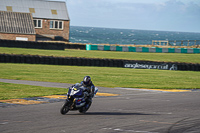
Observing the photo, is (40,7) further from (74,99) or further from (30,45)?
(74,99)

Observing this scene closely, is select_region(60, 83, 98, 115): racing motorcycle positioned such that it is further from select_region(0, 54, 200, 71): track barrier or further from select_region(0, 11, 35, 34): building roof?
select_region(0, 11, 35, 34): building roof

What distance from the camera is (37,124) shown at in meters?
8.77

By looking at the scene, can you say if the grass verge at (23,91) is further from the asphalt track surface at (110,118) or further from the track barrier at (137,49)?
the track barrier at (137,49)

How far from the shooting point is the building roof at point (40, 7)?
6881 cm

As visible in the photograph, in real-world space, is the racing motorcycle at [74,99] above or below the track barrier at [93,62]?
below

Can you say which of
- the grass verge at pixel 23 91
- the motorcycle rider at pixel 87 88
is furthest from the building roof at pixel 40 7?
the motorcycle rider at pixel 87 88

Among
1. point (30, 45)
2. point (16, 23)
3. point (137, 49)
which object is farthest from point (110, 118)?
point (16, 23)

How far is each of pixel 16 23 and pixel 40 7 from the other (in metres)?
12.1

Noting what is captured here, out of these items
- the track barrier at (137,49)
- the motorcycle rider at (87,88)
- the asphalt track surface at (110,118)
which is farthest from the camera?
the track barrier at (137,49)

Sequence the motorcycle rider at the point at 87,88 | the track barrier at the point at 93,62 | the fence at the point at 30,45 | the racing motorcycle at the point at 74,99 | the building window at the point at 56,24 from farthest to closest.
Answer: the building window at the point at 56,24
the fence at the point at 30,45
the track barrier at the point at 93,62
the motorcycle rider at the point at 87,88
the racing motorcycle at the point at 74,99

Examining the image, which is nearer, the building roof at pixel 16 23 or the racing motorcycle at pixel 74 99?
the racing motorcycle at pixel 74 99

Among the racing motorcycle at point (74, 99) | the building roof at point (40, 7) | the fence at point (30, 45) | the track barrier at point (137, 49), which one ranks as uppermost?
the building roof at point (40, 7)

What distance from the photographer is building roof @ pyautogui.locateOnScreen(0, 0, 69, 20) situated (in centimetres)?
6881

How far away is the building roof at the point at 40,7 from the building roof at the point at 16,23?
670 cm
